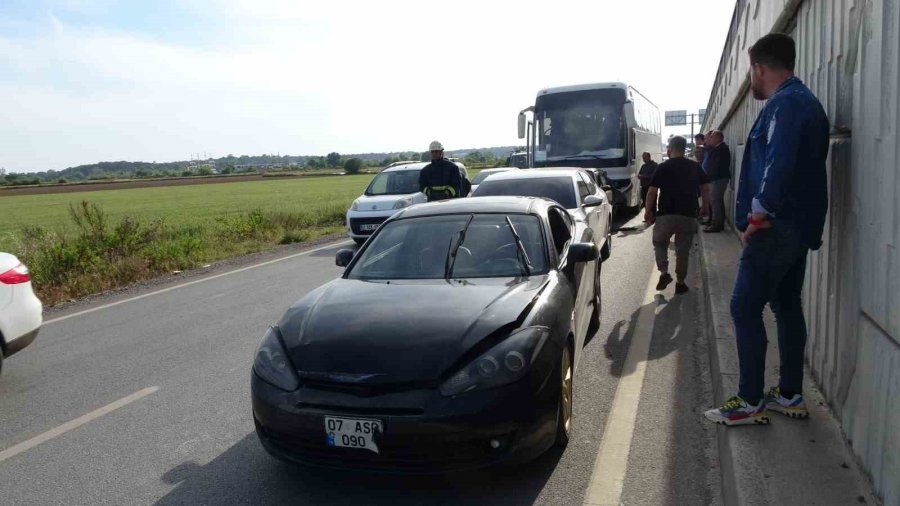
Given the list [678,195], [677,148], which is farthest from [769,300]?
[677,148]

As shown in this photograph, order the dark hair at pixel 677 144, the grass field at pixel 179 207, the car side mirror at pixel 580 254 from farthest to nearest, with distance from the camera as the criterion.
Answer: the grass field at pixel 179 207 < the dark hair at pixel 677 144 < the car side mirror at pixel 580 254

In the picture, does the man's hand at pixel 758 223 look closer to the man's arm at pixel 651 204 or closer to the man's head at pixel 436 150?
the man's arm at pixel 651 204

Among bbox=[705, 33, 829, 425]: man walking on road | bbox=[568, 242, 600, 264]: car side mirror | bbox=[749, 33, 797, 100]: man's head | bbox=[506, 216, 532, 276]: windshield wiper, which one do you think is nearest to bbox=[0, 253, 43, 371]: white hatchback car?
bbox=[506, 216, 532, 276]: windshield wiper

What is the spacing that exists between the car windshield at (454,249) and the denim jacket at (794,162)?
158 cm

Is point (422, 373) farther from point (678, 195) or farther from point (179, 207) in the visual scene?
point (179, 207)

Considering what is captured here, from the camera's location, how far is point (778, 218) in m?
3.72

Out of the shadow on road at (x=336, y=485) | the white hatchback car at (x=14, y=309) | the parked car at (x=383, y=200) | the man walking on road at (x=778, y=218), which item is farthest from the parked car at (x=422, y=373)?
the parked car at (x=383, y=200)

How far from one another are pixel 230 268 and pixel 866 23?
11.7m

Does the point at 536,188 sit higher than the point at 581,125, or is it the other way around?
the point at 581,125

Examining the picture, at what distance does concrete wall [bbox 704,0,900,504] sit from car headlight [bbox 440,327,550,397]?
1540mm

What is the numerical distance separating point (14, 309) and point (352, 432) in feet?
13.3

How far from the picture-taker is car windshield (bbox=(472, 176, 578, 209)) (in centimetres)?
1002

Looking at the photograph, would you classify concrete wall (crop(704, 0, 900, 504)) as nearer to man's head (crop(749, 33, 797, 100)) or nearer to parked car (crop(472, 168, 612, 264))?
man's head (crop(749, 33, 797, 100))

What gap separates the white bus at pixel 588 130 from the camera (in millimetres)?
17797
